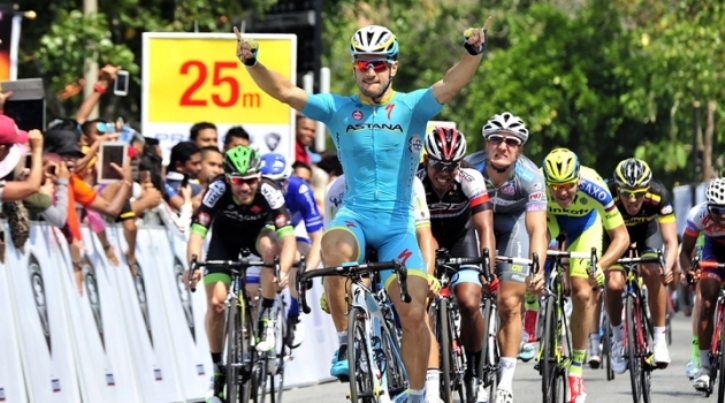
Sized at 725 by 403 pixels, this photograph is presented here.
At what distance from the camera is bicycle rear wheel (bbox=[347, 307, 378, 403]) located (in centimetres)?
957

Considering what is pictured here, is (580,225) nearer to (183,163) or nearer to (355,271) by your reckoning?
(183,163)

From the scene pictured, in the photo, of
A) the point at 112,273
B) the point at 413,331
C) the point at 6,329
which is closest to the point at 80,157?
the point at 112,273

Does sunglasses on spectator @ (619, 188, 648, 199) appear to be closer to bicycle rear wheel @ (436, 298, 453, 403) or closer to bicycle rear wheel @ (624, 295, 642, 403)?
bicycle rear wheel @ (624, 295, 642, 403)

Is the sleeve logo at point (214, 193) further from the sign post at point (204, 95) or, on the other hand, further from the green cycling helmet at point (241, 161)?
the sign post at point (204, 95)

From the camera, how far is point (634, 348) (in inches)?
543

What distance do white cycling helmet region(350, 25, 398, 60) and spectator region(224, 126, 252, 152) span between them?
678 centimetres

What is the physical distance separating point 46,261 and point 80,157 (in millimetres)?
1899

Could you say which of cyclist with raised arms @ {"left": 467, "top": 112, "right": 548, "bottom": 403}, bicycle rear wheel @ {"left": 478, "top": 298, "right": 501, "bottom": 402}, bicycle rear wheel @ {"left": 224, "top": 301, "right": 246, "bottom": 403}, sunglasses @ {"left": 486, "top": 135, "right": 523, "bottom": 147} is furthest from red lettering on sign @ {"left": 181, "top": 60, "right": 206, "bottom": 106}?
bicycle rear wheel @ {"left": 478, "top": 298, "right": 501, "bottom": 402}

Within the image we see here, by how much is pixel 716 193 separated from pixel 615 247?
1188 millimetres

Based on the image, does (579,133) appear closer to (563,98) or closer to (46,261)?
(563,98)

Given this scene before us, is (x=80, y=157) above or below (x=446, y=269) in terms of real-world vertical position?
above

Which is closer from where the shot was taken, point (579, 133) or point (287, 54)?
point (287, 54)

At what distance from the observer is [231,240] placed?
13188mm

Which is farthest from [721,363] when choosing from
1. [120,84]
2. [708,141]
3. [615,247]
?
[708,141]
